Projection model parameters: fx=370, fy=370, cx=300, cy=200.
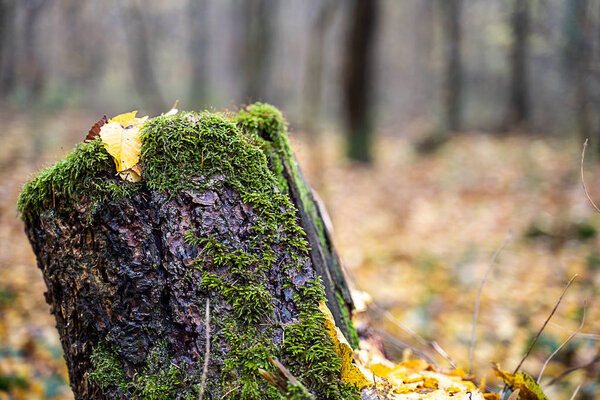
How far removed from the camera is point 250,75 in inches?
496

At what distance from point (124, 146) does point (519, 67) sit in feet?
61.4

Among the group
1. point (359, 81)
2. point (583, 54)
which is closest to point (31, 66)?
point (359, 81)

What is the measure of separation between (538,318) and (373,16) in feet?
32.2

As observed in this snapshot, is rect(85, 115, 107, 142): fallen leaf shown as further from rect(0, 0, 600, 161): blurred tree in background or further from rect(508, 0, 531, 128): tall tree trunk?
rect(508, 0, 531, 128): tall tree trunk

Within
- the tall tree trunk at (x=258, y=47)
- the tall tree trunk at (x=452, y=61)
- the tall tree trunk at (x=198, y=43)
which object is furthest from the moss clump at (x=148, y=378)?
the tall tree trunk at (x=198, y=43)

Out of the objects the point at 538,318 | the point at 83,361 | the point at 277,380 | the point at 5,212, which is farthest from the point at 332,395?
the point at 5,212

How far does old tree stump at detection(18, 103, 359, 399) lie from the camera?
1.32 metres

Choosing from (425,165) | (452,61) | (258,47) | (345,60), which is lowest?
(425,165)

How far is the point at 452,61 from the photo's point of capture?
1509cm

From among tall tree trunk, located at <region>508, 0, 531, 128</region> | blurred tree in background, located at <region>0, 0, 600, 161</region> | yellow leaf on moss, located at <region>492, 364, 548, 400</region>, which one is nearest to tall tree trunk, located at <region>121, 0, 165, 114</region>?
blurred tree in background, located at <region>0, 0, 600, 161</region>

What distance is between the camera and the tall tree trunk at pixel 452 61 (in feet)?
49.0

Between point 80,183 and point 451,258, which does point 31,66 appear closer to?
point 451,258

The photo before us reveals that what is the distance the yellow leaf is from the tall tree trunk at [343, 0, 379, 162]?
10817 mm

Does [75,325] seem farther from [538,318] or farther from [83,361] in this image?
[538,318]
